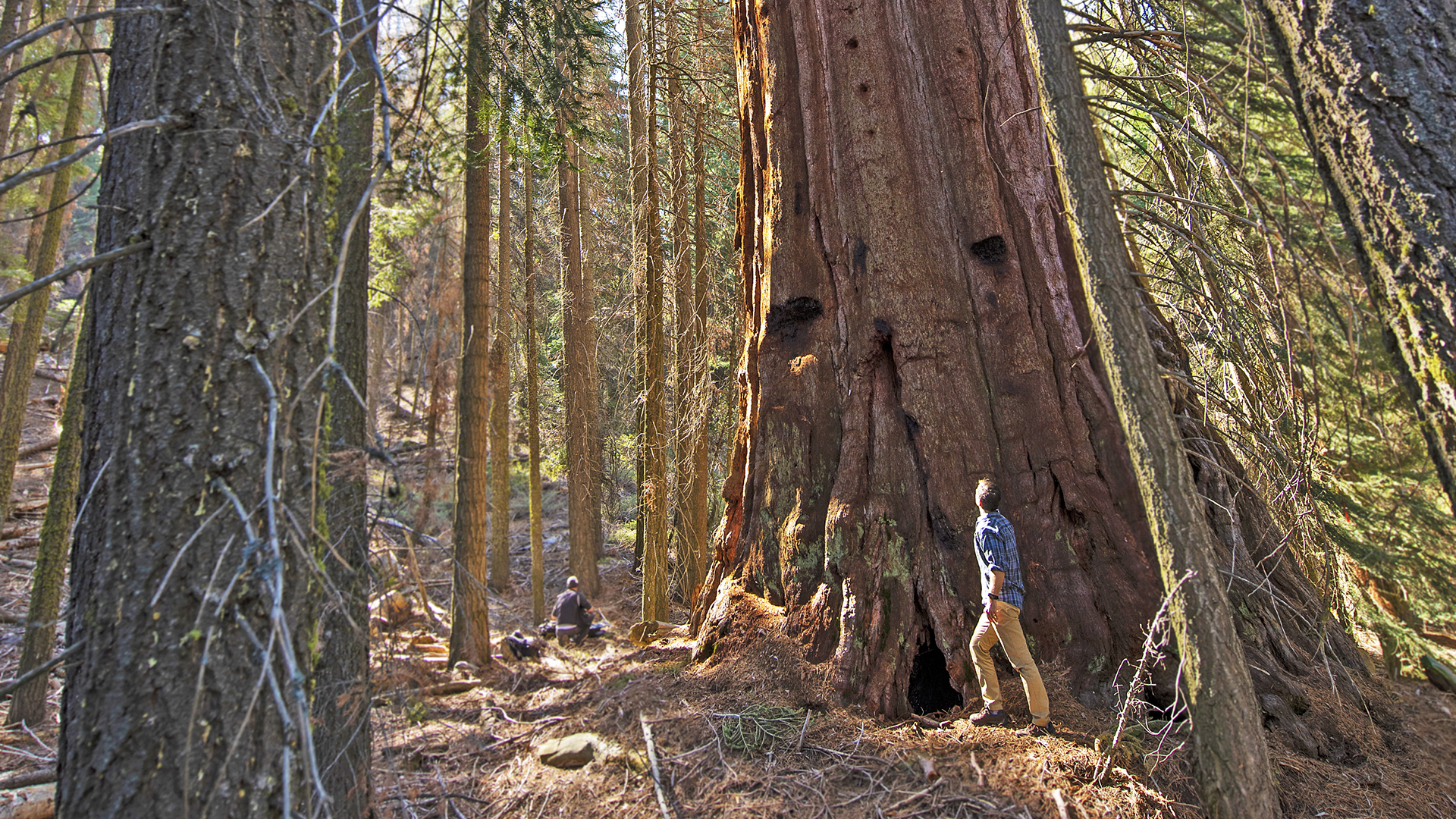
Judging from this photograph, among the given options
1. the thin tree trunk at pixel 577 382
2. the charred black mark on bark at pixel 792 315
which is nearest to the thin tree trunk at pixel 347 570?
the charred black mark on bark at pixel 792 315

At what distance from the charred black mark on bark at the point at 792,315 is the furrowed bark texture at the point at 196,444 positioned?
326 centimetres

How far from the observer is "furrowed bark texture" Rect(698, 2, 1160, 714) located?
405 centimetres

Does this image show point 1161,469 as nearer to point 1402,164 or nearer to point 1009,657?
point 1402,164

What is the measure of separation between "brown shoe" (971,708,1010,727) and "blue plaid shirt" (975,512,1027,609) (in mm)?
598

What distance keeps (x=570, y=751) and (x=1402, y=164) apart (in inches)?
181

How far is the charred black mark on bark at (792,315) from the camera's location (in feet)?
16.1

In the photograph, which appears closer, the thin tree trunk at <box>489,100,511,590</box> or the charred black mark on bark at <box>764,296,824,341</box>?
the charred black mark on bark at <box>764,296,824,341</box>

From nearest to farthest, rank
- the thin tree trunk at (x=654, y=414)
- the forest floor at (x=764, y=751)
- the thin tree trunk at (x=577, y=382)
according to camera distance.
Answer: the forest floor at (x=764, y=751), the thin tree trunk at (x=654, y=414), the thin tree trunk at (x=577, y=382)

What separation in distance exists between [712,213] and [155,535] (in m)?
9.16

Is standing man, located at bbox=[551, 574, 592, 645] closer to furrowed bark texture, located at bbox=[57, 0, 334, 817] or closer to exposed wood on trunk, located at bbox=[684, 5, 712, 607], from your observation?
exposed wood on trunk, located at bbox=[684, 5, 712, 607]

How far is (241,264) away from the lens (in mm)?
2105

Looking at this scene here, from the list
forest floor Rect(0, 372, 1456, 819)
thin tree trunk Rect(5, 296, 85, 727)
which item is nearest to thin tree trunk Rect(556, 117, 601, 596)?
thin tree trunk Rect(5, 296, 85, 727)

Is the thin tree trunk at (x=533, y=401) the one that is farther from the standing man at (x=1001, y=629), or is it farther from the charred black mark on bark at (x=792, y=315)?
the standing man at (x=1001, y=629)

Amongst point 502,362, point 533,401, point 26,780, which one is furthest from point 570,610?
point 26,780
